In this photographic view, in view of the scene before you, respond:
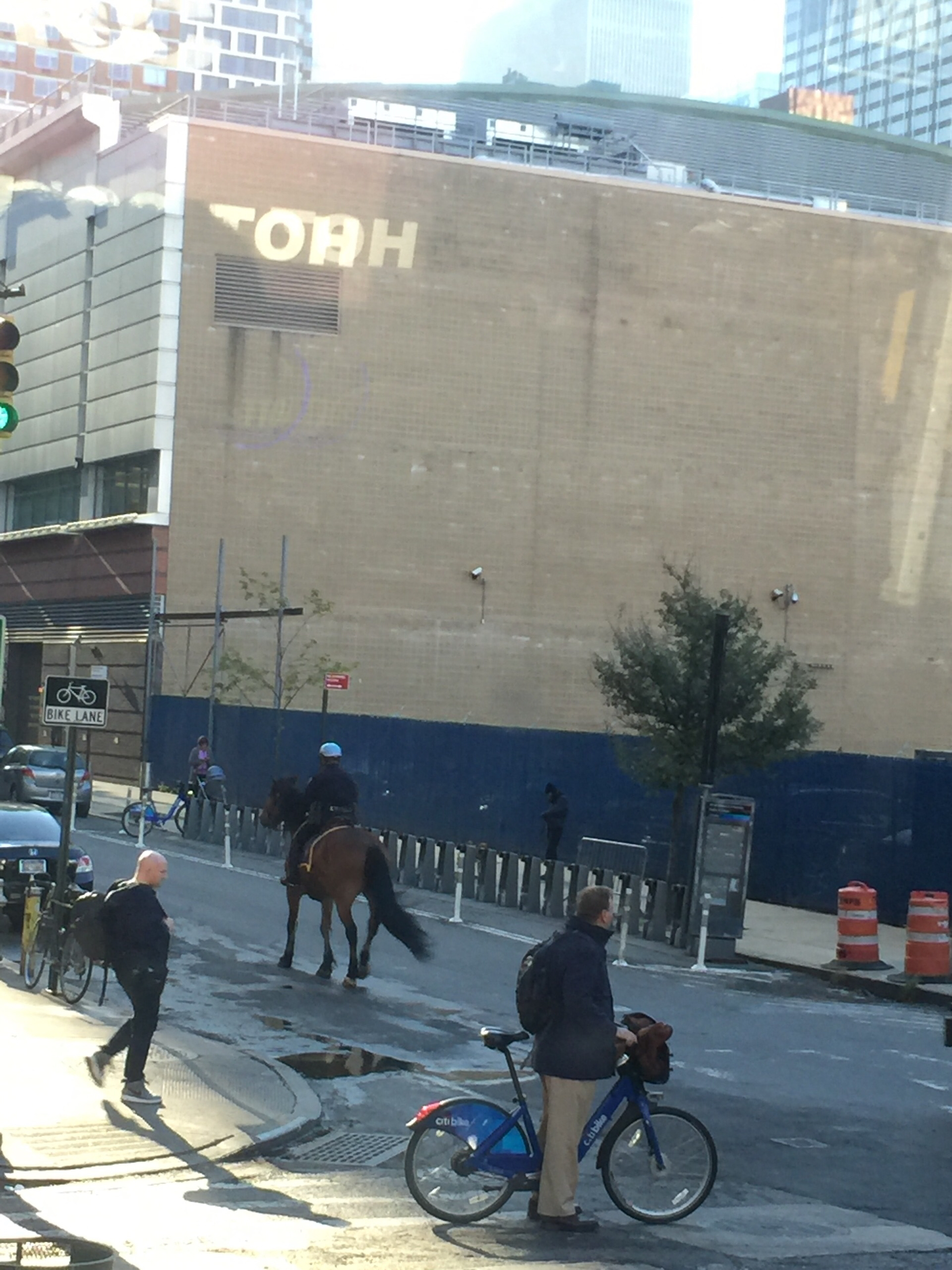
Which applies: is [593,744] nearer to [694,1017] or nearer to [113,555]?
[694,1017]

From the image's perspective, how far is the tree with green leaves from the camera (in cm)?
4753

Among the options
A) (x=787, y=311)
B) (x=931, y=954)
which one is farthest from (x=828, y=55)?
(x=931, y=954)

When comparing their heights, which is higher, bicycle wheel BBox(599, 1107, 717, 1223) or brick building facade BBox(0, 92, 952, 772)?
brick building facade BBox(0, 92, 952, 772)

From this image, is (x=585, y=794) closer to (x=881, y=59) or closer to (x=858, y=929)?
(x=858, y=929)

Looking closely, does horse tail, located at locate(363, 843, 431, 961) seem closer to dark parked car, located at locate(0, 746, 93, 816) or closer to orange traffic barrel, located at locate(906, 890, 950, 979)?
orange traffic barrel, located at locate(906, 890, 950, 979)

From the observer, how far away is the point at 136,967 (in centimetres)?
1126

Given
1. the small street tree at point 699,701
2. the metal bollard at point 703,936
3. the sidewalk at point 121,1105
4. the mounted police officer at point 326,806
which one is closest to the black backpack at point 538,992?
the sidewalk at point 121,1105

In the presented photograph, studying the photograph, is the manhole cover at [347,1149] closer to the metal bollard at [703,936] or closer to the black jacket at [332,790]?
the black jacket at [332,790]

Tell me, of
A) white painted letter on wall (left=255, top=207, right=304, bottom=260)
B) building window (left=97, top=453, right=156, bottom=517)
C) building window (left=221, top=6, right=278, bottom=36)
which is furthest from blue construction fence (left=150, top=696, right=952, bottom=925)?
building window (left=221, top=6, right=278, bottom=36)

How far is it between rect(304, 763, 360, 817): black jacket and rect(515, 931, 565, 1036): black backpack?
8.50 m

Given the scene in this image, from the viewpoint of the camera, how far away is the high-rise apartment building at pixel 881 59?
127 meters

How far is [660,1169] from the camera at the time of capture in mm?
8875

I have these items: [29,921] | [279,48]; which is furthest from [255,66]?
[29,921]

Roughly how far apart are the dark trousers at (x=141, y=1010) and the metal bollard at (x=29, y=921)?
14.4 ft
